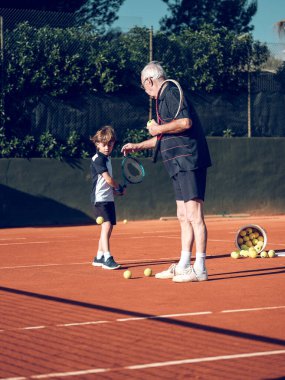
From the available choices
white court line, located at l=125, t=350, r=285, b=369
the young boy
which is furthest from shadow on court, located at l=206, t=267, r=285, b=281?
white court line, located at l=125, t=350, r=285, b=369

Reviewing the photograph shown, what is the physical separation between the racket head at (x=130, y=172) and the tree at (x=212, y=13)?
63.1 ft

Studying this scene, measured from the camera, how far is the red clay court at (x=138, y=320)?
4629 mm

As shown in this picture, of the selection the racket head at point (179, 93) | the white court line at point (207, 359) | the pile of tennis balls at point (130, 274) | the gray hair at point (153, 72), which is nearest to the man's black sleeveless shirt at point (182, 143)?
the racket head at point (179, 93)

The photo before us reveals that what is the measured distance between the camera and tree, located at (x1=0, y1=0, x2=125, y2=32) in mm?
21984

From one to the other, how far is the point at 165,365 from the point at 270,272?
3973mm

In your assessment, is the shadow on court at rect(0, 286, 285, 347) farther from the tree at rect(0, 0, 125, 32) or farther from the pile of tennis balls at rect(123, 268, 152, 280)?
the tree at rect(0, 0, 125, 32)

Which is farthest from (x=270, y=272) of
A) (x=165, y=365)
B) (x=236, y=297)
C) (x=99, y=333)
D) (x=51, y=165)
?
(x=51, y=165)

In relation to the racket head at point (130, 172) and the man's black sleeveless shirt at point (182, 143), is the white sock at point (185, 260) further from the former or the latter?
the racket head at point (130, 172)

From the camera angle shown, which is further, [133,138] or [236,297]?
[133,138]

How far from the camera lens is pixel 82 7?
23.9m

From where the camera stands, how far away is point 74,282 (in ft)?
25.8

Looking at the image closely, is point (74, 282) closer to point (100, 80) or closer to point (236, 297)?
point (236, 297)

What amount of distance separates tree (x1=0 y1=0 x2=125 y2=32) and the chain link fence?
14.9ft

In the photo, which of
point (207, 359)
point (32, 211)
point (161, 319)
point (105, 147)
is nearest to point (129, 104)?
point (32, 211)
